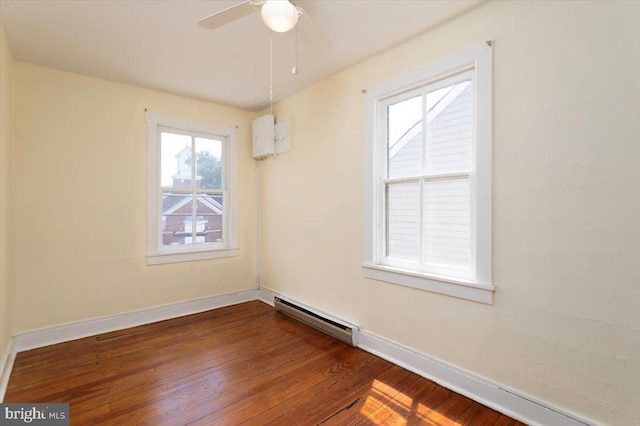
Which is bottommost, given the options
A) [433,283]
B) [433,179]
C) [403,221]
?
[433,283]

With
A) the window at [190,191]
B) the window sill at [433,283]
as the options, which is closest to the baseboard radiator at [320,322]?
the window sill at [433,283]

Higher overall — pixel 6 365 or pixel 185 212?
pixel 185 212

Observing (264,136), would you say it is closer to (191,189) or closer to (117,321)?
(191,189)

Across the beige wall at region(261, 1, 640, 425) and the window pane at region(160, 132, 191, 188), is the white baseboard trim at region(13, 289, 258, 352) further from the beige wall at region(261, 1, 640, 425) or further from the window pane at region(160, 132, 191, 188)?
the beige wall at region(261, 1, 640, 425)

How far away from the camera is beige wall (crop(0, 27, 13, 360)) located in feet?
7.02

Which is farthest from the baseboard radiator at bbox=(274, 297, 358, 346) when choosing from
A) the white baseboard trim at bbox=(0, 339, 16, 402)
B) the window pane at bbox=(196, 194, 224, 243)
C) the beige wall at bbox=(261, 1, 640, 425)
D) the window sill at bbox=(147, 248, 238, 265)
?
the white baseboard trim at bbox=(0, 339, 16, 402)

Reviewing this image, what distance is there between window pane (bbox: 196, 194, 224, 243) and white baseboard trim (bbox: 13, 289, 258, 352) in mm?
736

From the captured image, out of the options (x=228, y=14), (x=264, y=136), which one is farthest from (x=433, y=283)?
(x=264, y=136)

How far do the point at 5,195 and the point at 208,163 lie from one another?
1.81 meters

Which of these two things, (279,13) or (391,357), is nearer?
(279,13)

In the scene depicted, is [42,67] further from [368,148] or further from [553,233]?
[553,233]

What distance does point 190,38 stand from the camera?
7.37 ft

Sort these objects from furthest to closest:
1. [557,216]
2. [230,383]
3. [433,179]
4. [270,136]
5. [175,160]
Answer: [270,136] → [175,160] → [433,179] → [230,383] → [557,216]

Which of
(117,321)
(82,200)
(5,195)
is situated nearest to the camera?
(5,195)
